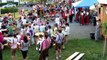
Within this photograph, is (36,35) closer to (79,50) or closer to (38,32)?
(38,32)

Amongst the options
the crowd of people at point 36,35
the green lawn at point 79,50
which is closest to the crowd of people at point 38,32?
the crowd of people at point 36,35

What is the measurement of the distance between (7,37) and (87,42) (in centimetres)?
579

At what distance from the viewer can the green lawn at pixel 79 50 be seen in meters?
20.6

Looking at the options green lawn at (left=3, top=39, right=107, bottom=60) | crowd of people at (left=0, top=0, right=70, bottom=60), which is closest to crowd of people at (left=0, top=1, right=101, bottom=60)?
crowd of people at (left=0, top=0, right=70, bottom=60)

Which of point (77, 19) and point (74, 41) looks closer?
point (74, 41)

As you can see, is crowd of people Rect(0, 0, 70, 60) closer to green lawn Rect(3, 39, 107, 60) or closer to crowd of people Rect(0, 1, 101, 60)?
crowd of people Rect(0, 1, 101, 60)

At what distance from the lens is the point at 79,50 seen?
22.5 meters

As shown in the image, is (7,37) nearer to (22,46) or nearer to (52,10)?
(22,46)

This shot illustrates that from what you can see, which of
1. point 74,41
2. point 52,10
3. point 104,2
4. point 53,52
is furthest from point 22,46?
point 52,10

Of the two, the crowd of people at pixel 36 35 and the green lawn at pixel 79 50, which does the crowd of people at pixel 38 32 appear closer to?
the crowd of people at pixel 36 35

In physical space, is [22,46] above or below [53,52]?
above

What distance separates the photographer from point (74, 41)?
83.4 ft

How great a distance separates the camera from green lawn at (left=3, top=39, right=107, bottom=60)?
20641mm

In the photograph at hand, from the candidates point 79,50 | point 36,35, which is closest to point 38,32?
point 36,35
